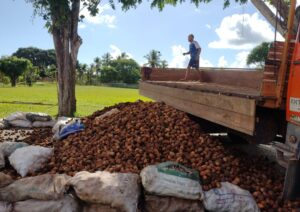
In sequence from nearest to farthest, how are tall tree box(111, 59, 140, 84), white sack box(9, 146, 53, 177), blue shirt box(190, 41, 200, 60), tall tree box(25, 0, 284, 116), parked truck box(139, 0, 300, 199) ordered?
parked truck box(139, 0, 300, 199)
white sack box(9, 146, 53, 177)
blue shirt box(190, 41, 200, 60)
tall tree box(25, 0, 284, 116)
tall tree box(111, 59, 140, 84)

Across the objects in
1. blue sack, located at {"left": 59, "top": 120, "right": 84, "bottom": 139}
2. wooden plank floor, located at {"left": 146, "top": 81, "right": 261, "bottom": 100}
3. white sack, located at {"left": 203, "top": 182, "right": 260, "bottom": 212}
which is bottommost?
white sack, located at {"left": 203, "top": 182, "right": 260, "bottom": 212}

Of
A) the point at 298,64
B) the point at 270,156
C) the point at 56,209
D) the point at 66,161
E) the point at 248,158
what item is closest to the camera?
the point at 298,64

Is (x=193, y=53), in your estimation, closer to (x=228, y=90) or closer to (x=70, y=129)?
(x=228, y=90)

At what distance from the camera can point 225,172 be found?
4398 millimetres

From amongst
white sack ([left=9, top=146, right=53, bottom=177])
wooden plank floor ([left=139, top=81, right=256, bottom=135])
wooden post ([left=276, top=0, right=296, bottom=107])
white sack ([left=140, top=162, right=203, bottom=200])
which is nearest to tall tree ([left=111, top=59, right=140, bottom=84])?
wooden plank floor ([left=139, top=81, right=256, bottom=135])

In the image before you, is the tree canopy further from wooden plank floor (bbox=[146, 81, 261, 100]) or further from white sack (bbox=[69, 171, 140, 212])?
white sack (bbox=[69, 171, 140, 212])

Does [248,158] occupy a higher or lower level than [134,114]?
lower

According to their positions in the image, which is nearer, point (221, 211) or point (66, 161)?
point (221, 211)

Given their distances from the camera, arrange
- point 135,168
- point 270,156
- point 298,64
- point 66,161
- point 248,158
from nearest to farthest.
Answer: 1. point 298,64
2. point 135,168
3. point 66,161
4. point 248,158
5. point 270,156

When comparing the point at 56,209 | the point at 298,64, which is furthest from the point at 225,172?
the point at 56,209

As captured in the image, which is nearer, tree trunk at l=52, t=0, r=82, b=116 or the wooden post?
the wooden post

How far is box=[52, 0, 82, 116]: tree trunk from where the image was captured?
1204 centimetres

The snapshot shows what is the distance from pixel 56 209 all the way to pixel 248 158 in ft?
9.39

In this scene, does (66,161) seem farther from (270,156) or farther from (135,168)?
(270,156)
